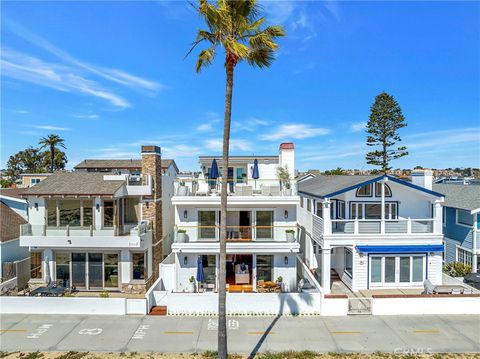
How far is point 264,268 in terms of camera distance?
1803cm

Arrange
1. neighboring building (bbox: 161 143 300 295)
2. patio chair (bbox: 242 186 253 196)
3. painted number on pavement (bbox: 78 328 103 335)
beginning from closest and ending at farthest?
painted number on pavement (bbox: 78 328 103 335) < neighboring building (bbox: 161 143 300 295) < patio chair (bbox: 242 186 253 196)

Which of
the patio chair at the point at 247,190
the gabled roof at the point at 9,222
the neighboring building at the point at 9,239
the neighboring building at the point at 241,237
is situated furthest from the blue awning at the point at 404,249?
the gabled roof at the point at 9,222

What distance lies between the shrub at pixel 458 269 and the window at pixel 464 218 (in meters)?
2.72

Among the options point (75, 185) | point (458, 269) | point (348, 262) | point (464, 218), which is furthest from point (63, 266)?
point (464, 218)

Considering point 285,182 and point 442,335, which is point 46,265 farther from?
point 442,335

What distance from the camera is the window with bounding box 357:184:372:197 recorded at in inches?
731

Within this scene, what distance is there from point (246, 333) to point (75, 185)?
1297cm

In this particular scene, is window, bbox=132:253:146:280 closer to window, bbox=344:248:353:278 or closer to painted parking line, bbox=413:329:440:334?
window, bbox=344:248:353:278

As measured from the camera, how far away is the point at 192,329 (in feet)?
44.3

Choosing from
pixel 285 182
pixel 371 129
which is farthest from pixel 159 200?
pixel 371 129

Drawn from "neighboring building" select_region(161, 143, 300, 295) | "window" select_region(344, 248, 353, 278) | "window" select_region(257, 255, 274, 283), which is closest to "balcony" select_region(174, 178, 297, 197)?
"neighboring building" select_region(161, 143, 300, 295)

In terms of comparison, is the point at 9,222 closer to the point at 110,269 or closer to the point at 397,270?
the point at 110,269

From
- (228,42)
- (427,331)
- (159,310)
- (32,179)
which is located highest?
Answer: (228,42)

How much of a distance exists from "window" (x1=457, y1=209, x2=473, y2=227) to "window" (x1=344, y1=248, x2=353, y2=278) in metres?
8.71
